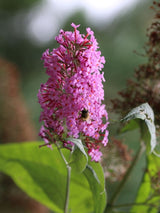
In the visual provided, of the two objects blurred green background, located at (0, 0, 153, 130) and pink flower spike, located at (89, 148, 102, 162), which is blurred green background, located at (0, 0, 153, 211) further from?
pink flower spike, located at (89, 148, 102, 162)

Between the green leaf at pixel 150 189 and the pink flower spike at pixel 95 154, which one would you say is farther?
the green leaf at pixel 150 189

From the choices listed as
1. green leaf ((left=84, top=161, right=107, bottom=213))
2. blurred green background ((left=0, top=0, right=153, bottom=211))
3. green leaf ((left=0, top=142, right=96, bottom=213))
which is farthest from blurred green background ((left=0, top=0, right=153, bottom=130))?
green leaf ((left=84, top=161, right=107, bottom=213))

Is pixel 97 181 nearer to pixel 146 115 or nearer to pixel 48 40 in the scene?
pixel 146 115

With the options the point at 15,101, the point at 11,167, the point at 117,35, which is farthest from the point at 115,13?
the point at 11,167

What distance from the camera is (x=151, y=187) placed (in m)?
0.48

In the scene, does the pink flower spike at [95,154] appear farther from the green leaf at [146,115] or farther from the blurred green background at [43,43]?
the blurred green background at [43,43]

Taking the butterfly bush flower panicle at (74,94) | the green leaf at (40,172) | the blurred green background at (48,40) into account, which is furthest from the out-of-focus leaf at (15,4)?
the butterfly bush flower panicle at (74,94)

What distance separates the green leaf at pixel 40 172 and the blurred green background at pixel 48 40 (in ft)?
6.04

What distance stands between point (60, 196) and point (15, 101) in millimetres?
766

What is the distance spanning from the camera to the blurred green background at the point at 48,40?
101 inches

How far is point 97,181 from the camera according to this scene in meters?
0.35

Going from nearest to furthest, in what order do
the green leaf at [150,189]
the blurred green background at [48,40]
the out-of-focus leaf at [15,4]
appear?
the green leaf at [150,189] < the blurred green background at [48,40] < the out-of-focus leaf at [15,4]

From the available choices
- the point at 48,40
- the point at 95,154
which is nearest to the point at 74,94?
the point at 95,154

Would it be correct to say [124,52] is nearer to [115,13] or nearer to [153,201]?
[115,13]
